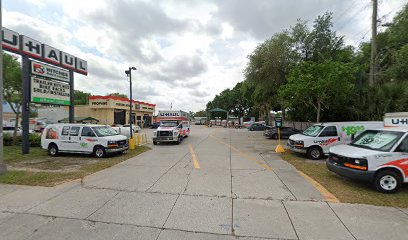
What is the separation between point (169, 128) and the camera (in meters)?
16.5

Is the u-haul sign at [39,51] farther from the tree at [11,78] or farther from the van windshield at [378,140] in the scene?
the van windshield at [378,140]


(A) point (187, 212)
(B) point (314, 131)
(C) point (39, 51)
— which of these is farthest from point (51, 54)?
(B) point (314, 131)

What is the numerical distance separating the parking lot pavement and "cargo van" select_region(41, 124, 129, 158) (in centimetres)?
409

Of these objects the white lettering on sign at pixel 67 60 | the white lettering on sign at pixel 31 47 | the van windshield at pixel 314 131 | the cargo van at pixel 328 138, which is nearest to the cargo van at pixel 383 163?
the cargo van at pixel 328 138

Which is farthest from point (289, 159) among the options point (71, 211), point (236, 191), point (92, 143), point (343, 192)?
point (92, 143)

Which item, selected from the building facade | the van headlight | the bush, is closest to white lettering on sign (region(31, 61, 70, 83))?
the bush

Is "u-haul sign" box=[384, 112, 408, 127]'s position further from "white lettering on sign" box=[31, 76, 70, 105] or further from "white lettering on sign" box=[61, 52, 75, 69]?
"white lettering on sign" box=[61, 52, 75, 69]

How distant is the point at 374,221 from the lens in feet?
12.4

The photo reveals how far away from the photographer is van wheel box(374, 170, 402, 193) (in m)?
5.29

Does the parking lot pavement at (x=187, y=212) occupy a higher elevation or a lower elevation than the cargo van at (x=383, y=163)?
lower

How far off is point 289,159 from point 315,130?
2330 millimetres

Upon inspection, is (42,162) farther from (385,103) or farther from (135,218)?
(385,103)

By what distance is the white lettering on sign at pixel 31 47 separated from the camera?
10510mm

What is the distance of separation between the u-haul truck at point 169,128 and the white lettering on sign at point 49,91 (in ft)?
21.7
